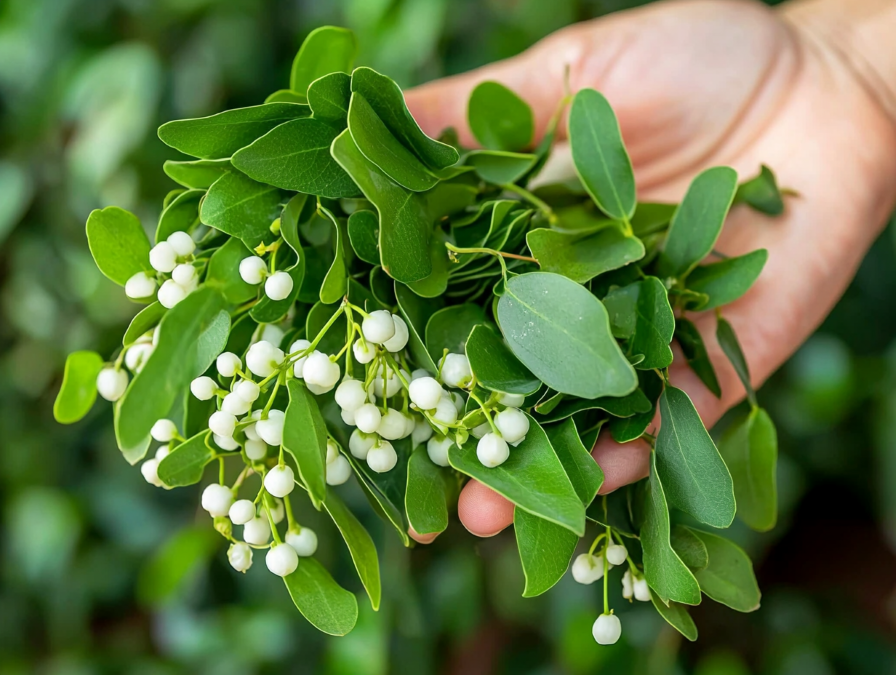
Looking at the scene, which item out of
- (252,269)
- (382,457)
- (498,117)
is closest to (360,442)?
(382,457)

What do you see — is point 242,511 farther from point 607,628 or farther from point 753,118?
point 753,118

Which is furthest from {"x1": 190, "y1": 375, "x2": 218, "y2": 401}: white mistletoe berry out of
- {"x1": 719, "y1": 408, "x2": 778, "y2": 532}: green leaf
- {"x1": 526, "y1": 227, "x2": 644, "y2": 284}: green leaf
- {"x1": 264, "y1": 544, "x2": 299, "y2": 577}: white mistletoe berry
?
{"x1": 719, "y1": 408, "x2": 778, "y2": 532}: green leaf

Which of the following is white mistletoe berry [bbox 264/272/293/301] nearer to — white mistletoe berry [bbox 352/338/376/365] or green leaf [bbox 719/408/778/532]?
white mistletoe berry [bbox 352/338/376/365]

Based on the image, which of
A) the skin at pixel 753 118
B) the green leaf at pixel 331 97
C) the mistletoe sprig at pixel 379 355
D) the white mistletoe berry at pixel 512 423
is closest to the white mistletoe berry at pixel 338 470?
the mistletoe sprig at pixel 379 355

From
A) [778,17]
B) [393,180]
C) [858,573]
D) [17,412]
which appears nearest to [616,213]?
[393,180]

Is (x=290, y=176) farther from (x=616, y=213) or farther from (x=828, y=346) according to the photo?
(x=828, y=346)

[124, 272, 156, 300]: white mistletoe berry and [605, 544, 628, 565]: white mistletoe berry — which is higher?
[124, 272, 156, 300]: white mistletoe berry
